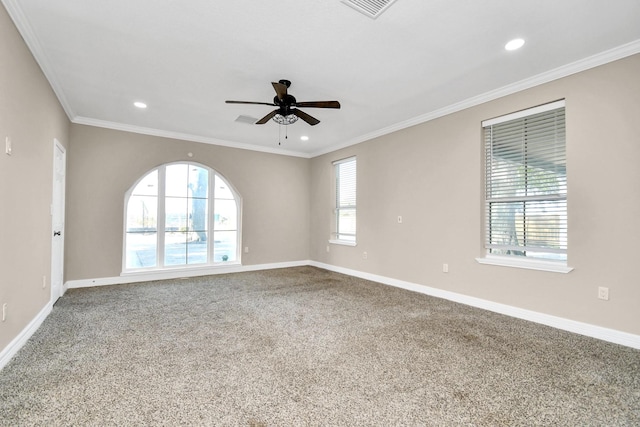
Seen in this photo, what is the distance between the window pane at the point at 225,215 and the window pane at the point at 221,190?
0.10 m

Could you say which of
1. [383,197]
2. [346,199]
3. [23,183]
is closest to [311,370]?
[23,183]

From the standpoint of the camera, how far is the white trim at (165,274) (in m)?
4.68

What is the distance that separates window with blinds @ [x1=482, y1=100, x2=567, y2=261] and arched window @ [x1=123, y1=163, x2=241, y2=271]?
4538 millimetres

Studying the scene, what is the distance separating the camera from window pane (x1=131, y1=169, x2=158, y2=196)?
17.0 ft

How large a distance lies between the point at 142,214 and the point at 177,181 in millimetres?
821

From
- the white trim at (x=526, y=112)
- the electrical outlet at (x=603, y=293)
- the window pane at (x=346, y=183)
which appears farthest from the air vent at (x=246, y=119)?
the electrical outlet at (x=603, y=293)

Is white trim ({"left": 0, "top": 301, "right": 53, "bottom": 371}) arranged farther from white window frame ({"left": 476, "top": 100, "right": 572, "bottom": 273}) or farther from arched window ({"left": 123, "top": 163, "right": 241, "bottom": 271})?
white window frame ({"left": 476, "top": 100, "right": 572, "bottom": 273})

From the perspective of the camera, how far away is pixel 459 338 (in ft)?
9.01

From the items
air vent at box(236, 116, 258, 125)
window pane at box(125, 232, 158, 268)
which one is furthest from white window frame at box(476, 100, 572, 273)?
window pane at box(125, 232, 158, 268)

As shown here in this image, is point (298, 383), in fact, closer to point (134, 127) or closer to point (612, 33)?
point (612, 33)

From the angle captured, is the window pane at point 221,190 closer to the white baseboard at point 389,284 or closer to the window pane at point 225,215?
the window pane at point 225,215

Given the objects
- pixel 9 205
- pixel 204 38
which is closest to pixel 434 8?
pixel 204 38

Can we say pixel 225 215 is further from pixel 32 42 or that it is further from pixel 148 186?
pixel 32 42

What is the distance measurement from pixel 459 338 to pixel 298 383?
1614 millimetres
